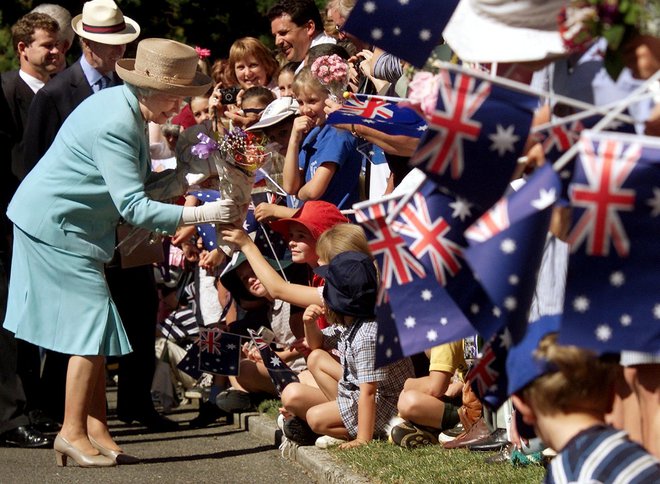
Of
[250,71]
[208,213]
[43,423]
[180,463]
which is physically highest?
[250,71]

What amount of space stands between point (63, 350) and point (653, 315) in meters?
4.33

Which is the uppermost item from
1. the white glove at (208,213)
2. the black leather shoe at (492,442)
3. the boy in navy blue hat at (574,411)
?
the boy in navy blue hat at (574,411)

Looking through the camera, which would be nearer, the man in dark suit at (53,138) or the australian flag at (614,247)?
the australian flag at (614,247)

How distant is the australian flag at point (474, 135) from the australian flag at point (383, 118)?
2986mm

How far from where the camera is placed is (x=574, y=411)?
4.03 meters

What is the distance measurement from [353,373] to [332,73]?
1969 mm

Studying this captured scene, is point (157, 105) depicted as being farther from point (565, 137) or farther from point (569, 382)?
point (569, 382)

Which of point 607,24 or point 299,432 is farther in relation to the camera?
point 299,432

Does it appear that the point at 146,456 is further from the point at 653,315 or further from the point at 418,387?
the point at 653,315

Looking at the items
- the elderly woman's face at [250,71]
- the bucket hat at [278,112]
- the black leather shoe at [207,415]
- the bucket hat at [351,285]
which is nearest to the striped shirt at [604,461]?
the bucket hat at [351,285]

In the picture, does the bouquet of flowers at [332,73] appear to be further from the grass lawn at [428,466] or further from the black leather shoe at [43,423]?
the black leather shoe at [43,423]

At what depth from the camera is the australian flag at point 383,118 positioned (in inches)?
281

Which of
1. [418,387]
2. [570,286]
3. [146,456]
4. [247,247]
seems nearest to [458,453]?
[418,387]

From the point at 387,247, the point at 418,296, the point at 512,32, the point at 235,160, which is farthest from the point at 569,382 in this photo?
the point at 235,160
